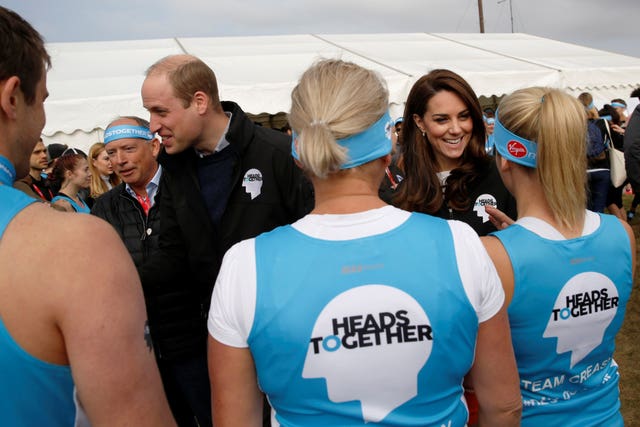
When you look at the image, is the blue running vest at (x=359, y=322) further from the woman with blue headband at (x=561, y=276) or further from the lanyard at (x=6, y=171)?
the lanyard at (x=6, y=171)

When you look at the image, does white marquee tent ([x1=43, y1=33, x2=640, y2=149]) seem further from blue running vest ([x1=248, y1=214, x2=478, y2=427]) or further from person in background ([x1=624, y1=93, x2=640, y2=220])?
blue running vest ([x1=248, y1=214, x2=478, y2=427])

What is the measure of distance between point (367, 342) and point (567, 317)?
2.33ft

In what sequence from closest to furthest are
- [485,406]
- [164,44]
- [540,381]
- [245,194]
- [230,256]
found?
[230,256] → [485,406] → [540,381] → [245,194] → [164,44]

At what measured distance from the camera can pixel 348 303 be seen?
1119mm

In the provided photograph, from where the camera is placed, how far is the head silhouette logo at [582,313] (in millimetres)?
1474

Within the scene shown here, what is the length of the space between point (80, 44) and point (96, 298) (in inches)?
579

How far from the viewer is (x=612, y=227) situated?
1.56m

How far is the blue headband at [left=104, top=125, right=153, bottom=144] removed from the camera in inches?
127

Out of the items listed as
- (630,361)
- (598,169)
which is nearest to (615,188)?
(598,169)

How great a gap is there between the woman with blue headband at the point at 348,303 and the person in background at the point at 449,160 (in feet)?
4.02

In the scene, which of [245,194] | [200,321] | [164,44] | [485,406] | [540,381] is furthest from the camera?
[164,44]

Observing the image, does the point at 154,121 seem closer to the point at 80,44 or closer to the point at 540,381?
the point at 540,381

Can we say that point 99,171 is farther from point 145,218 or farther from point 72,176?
point 145,218

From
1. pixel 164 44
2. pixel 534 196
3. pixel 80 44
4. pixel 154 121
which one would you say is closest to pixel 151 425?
pixel 534 196
